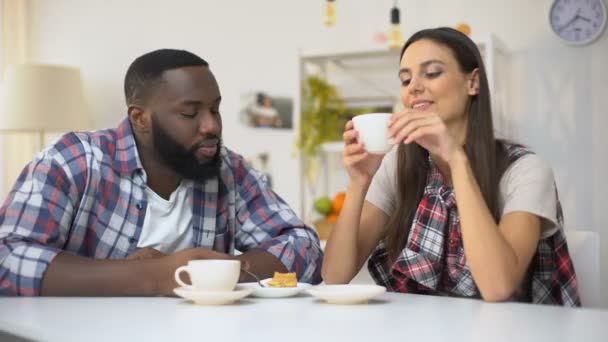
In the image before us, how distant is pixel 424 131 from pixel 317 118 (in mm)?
2098

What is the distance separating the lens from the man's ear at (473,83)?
1639 mm

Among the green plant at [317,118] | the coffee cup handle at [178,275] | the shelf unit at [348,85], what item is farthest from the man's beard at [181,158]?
the shelf unit at [348,85]

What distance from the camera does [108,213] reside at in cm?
163

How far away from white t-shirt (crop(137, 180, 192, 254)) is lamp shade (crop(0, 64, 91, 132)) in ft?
7.81

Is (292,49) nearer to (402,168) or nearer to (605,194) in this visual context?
(605,194)

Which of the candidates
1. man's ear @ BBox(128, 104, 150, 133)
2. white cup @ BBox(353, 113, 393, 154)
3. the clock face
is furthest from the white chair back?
the clock face

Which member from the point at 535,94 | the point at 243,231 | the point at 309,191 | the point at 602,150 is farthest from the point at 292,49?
the point at 243,231

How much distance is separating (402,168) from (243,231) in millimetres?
408

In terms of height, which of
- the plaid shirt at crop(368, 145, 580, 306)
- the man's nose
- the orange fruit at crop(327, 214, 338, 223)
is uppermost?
the man's nose

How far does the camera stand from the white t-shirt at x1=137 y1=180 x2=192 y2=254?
1659 millimetres

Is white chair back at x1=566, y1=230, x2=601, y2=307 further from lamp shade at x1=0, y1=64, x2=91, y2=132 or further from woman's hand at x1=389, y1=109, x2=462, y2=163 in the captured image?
lamp shade at x1=0, y1=64, x2=91, y2=132

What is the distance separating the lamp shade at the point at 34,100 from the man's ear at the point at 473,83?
277 centimetres

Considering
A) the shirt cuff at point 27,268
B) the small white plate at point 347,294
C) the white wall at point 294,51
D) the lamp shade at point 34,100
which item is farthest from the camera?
the lamp shade at point 34,100

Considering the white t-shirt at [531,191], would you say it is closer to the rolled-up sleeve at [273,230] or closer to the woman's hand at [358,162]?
the woman's hand at [358,162]
